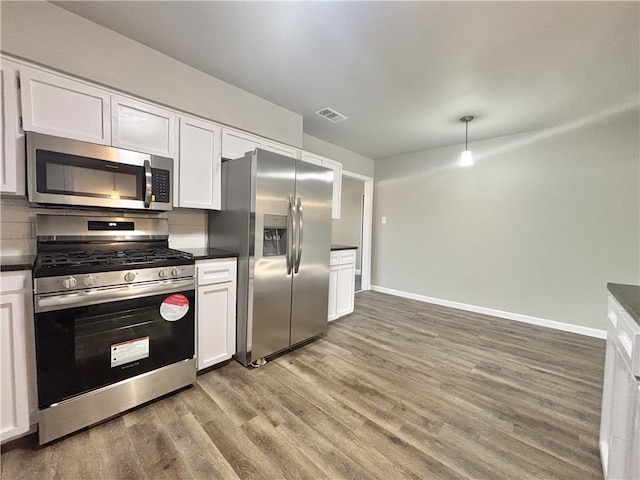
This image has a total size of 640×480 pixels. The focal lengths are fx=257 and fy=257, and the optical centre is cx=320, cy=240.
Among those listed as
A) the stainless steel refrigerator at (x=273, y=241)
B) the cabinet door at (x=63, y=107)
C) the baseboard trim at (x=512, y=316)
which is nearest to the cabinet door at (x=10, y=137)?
the cabinet door at (x=63, y=107)

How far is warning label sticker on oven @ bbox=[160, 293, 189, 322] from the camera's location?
1780 mm

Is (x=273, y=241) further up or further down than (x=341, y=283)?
further up

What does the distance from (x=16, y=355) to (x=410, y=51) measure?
3158mm

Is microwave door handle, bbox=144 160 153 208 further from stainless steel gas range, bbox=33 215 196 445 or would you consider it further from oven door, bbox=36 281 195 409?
oven door, bbox=36 281 195 409

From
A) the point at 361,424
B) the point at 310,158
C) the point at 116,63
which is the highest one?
the point at 116,63

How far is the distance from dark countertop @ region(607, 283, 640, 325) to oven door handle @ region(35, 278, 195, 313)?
2335 mm

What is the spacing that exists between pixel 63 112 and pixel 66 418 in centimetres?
185

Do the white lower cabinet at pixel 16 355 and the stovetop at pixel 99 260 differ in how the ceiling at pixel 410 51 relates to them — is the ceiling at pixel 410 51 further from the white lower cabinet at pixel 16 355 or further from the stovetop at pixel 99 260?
the white lower cabinet at pixel 16 355

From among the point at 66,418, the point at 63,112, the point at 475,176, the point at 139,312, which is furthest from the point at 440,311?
the point at 63,112

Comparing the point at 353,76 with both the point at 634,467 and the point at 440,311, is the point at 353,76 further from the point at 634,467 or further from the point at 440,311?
the point at 440,311

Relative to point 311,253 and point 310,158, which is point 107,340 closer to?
point 311,253

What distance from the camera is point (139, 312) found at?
5.51ft

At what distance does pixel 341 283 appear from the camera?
11.2 feet

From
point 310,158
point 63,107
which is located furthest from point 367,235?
point 63,107
